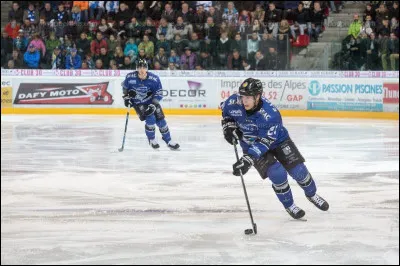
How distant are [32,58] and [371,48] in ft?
21.5

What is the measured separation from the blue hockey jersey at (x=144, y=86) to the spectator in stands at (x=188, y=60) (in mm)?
5017

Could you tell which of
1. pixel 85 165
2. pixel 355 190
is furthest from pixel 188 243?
pixel 85 165

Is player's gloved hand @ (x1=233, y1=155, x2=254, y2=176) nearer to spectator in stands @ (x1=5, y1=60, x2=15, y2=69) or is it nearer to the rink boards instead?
the rink boards

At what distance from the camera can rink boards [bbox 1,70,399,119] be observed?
14.6m

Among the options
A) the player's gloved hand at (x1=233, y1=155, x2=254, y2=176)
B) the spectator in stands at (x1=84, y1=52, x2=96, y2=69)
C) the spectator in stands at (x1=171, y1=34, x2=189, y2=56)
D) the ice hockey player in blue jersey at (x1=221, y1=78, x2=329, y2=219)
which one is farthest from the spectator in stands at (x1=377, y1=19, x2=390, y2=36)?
the player's gloved hand at (x1=233, y1=155, x2=254, y2=176)

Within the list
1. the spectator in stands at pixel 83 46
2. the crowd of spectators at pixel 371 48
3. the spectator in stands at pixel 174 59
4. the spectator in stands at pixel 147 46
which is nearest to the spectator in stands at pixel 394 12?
the crowd of spectators at pixel 371 48

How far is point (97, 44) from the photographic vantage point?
52.3ft

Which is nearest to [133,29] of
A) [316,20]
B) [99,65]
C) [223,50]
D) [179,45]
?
[99,65]

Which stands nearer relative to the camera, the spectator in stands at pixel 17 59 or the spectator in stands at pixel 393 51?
the spectator in stands at pixel 393 51

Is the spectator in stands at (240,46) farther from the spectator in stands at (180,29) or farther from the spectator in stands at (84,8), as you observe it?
the spectator in stands at (84,8)

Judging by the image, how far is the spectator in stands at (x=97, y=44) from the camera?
15.9 m

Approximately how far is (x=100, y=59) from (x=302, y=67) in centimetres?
399

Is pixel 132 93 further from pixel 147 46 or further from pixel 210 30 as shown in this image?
pixel 210 30

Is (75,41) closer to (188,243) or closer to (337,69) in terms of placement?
(337,69)
